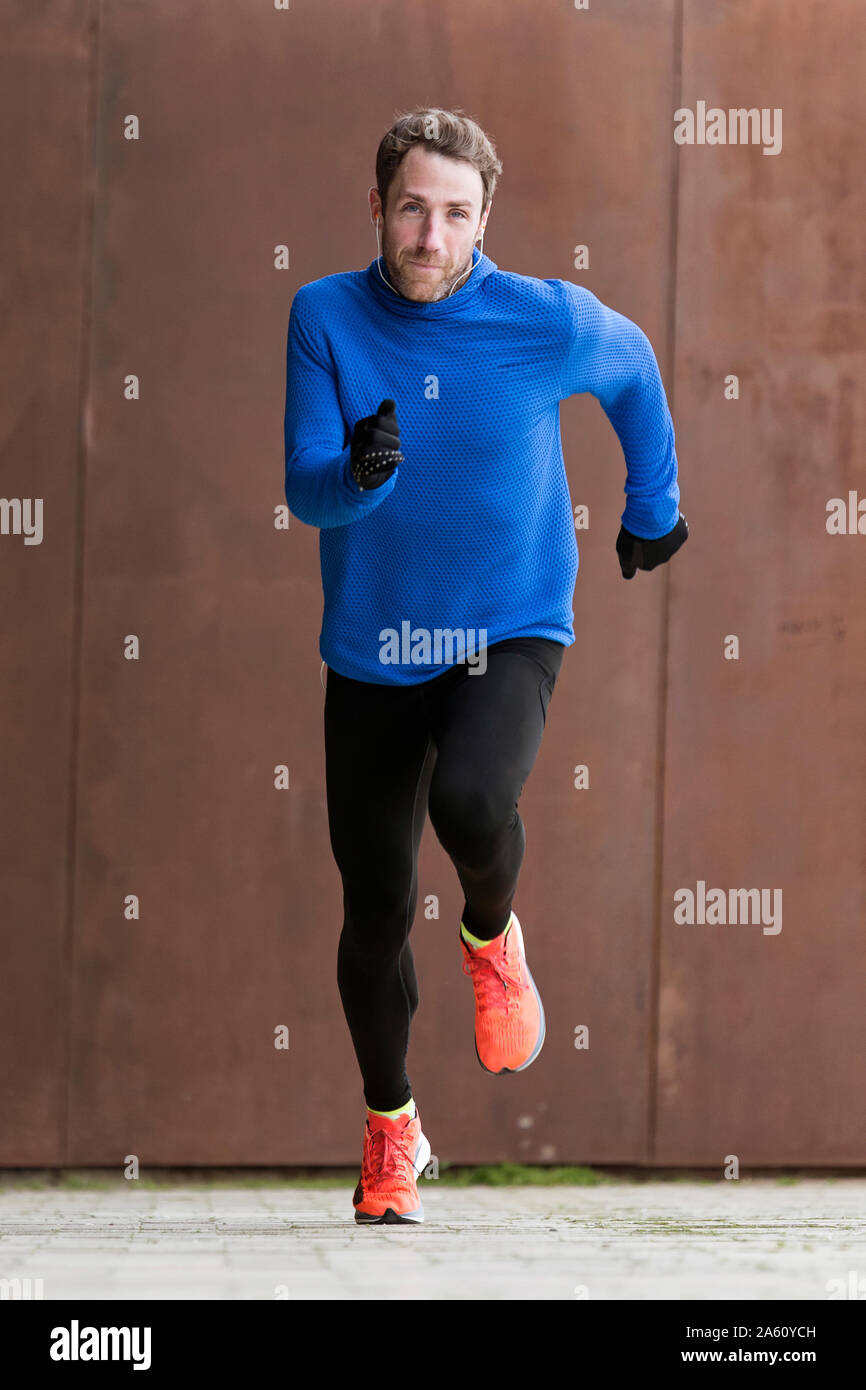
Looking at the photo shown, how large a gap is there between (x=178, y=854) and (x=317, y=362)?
76.8 inches

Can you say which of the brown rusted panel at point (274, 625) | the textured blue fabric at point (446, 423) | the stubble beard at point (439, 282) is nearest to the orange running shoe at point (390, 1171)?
the textured blue fabric at point (446, 423)

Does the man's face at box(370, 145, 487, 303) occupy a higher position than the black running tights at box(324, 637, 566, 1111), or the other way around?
the man's face at box(370, 145, 487, 303)

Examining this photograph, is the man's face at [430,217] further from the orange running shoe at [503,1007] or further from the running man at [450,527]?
the orange running shoe at [503,1007]

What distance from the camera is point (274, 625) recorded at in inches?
150

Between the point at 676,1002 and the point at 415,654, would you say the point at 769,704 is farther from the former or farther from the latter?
the point at 415,654

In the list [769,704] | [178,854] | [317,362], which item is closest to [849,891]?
[769,704]

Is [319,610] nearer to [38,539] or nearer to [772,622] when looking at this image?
[38,539]

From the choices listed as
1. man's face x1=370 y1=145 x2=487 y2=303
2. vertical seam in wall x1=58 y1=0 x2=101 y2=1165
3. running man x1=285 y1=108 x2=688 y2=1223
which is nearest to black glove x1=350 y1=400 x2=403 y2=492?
running man x1=285 y1=108 x2=688 y2=1223

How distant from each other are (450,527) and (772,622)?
6.34 feet

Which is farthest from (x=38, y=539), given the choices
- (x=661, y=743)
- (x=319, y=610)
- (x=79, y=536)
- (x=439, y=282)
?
(x=439, y=282)

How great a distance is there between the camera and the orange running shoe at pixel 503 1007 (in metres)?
2.31

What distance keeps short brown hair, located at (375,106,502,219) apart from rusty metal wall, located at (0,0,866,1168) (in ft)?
5.48

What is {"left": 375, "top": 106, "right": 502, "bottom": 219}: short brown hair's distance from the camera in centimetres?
212

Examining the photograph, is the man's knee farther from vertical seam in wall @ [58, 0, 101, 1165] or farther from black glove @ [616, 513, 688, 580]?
vertical seam in wall @ [58, 0, 101, 1165]
